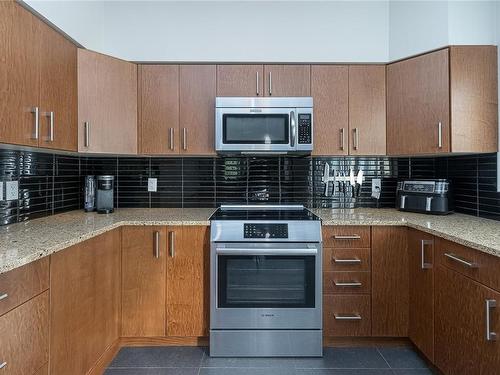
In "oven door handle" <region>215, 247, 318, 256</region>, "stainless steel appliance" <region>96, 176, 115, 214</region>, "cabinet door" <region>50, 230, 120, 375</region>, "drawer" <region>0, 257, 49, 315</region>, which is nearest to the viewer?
"drawer" <region>0, 257, 49, 315</region>

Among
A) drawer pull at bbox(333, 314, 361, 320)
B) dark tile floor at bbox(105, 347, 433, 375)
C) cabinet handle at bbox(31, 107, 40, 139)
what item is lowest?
dark tile floor at bbox(105, 347, 433, 375)

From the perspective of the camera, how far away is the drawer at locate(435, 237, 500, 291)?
1372mm

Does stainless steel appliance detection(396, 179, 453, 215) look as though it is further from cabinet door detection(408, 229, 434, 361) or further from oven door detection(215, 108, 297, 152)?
oven door detection(215, 108, 297, 152)

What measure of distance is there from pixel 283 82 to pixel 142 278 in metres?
1.66

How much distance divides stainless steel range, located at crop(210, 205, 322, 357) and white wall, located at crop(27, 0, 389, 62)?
4.43ft

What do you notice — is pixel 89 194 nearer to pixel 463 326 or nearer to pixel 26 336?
pixel 26 336

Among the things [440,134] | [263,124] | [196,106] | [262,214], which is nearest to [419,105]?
[440,134]

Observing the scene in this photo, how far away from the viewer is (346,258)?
2.18m

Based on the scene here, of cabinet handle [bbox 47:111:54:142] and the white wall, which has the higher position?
the white wall

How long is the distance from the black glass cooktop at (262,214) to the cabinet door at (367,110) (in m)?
0.62

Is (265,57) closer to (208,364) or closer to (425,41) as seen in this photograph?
(425,41)

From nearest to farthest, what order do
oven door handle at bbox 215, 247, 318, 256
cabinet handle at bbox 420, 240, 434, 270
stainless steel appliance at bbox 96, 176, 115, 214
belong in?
cabinet handle at bbox 420, 240, 434, 270
oven door handle at bbox 215, 247, 318, 256
stainless steel appliance at bbox 96, 176, 115, 214

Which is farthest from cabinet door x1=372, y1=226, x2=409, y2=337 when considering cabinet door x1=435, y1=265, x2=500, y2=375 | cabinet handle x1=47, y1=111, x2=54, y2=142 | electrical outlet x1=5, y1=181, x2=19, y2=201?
electrical outlet x1=5, y1=181, x2=19, y2=201

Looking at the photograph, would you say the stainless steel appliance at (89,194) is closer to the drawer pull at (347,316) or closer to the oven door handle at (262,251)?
the oven door handle at (262,251)
